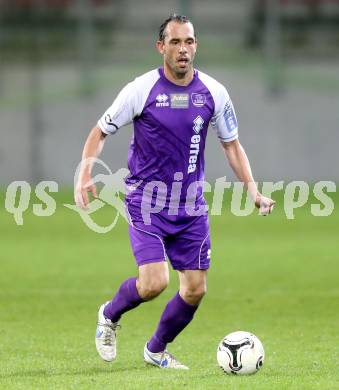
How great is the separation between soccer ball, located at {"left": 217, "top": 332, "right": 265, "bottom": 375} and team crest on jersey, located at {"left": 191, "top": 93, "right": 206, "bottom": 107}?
65.0 inches

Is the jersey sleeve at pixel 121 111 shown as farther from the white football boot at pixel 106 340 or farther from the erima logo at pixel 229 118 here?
the white football boot at pixel 106 340

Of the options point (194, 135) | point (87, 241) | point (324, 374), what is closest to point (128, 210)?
point (194, 135)

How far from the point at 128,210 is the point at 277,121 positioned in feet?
67.7

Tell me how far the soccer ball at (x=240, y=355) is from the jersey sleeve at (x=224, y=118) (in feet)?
4.98

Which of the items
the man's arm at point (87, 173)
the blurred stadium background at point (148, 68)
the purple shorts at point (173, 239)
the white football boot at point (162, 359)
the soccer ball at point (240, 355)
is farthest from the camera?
the blurred stadium background at point (148, 68)

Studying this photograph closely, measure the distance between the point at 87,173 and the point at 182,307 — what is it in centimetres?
119

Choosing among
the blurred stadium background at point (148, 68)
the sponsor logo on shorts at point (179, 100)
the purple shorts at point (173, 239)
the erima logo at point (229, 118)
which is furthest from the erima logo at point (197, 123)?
the blurred stadium background at point (148, 68)

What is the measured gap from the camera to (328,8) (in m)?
29.9

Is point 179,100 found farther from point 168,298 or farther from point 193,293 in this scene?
point 168,298

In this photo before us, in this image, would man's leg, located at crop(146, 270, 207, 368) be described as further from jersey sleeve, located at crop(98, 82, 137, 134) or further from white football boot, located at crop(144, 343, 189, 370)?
jersey sleeve, located at crop(98, 82, 137, 134)

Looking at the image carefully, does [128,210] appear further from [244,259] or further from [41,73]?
[41,73]

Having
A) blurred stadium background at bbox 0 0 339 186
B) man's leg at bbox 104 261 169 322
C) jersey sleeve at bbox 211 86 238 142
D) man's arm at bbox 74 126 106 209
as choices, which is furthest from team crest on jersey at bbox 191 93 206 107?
blurred stadium background at bbox 0 0 339 186

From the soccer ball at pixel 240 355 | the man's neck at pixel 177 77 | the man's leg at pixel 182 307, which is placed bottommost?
the soccer ball at pixel 240 355

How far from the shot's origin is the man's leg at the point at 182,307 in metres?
8.17
